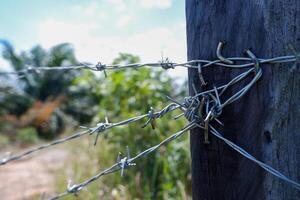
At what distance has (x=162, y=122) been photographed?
3570 mm

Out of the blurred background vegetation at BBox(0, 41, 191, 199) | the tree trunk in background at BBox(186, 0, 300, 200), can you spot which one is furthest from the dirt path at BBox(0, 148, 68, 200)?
the tree trunk in background at BBox(186, 0, 300, 200)

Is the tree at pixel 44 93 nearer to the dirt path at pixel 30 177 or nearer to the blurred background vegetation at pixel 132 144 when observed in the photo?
the dirt path at pixel 30 177

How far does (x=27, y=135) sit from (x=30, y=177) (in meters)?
6.74

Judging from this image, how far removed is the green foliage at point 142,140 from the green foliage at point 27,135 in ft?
28.2

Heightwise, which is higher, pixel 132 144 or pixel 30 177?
pixel 132 144

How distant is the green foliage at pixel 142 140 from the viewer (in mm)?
3295

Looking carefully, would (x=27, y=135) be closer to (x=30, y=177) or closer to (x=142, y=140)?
(x=30, y=177)

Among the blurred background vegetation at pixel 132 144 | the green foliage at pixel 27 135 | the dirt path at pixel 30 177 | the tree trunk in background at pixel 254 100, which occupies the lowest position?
the green foliage at pixel 27 135

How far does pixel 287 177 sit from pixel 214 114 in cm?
24

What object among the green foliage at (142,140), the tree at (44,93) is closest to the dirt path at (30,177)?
the green foliage at (142,140)

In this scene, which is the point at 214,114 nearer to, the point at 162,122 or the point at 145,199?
the point at 145,199

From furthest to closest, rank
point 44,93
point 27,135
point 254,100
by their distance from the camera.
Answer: point 44,93
point 27,135
point 254,100

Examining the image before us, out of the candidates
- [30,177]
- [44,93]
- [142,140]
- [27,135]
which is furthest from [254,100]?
[44,93]

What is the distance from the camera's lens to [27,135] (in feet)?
40.0
